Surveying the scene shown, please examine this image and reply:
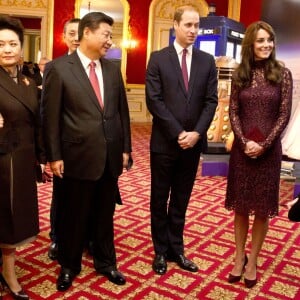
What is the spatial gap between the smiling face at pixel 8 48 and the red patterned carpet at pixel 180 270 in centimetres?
131

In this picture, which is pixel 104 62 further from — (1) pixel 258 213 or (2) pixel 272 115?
(1) pixel 258 213

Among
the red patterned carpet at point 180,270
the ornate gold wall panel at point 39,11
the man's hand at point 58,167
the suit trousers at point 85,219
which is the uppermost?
the ornate gold wall panel at point 39,11

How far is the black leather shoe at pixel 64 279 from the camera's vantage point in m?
2.66

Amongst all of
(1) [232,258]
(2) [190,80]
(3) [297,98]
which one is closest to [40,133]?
(2) [190,80]

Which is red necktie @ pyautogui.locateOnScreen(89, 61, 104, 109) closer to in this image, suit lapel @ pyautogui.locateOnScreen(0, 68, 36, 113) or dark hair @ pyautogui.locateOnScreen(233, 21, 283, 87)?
suit lapel @ pyautogui.locateOnScreen(0, 68, 36, 113)

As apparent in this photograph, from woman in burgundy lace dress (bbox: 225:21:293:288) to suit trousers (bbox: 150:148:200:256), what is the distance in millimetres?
303

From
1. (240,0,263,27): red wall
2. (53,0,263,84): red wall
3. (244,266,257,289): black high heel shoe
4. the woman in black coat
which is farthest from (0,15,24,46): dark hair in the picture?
(53,0,263,84): red wall

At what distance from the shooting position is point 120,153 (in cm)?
271

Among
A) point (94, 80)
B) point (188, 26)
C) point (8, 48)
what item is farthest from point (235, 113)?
→ point (8, 48)

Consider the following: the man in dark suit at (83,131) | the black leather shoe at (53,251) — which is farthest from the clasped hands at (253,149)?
the black leather shoe at (53,251)

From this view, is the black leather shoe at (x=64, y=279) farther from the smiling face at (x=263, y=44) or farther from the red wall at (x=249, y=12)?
the red wall at (x=249, y=12)

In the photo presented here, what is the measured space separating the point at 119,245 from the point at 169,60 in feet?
4.82

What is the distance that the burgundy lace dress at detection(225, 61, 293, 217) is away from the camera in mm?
2652

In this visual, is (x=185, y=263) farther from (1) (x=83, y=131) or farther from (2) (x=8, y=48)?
(2) (x=8, y=48)
